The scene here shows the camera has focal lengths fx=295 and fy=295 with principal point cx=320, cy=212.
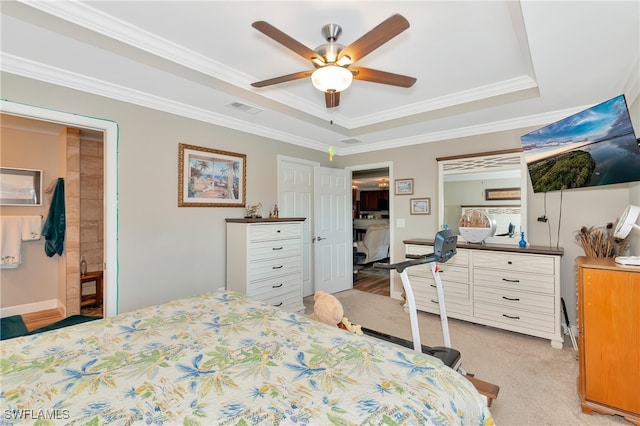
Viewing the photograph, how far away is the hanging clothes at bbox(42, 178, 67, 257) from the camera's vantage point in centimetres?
369

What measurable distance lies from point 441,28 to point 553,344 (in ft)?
9.98

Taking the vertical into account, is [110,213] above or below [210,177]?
below

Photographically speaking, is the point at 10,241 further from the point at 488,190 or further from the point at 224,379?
the point at 488,190

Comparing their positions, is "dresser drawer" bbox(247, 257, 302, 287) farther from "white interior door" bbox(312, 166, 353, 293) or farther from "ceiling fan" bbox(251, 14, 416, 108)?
"ceiling fan" bbox(251, 14, 416, 108)

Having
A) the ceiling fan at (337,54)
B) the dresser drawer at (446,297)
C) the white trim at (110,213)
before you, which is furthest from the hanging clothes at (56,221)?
the dresser drawer at (446,297)

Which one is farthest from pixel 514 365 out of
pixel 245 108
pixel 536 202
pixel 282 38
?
pixel 245 108

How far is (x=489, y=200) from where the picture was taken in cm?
371

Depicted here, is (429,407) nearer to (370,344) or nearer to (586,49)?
(370,344)

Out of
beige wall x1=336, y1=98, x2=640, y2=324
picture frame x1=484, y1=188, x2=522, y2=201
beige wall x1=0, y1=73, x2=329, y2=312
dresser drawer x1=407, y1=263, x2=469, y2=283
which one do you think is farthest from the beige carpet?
beige wall x1=0, y1=73, x2=329, y2=312

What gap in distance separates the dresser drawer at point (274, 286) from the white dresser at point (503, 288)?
1.59 meters

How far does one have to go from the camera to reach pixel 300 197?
4504 mm

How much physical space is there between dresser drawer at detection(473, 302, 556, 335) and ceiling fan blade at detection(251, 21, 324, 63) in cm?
311

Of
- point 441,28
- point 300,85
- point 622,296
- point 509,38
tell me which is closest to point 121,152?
point 300,85

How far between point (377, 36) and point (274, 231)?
7.82 feet
